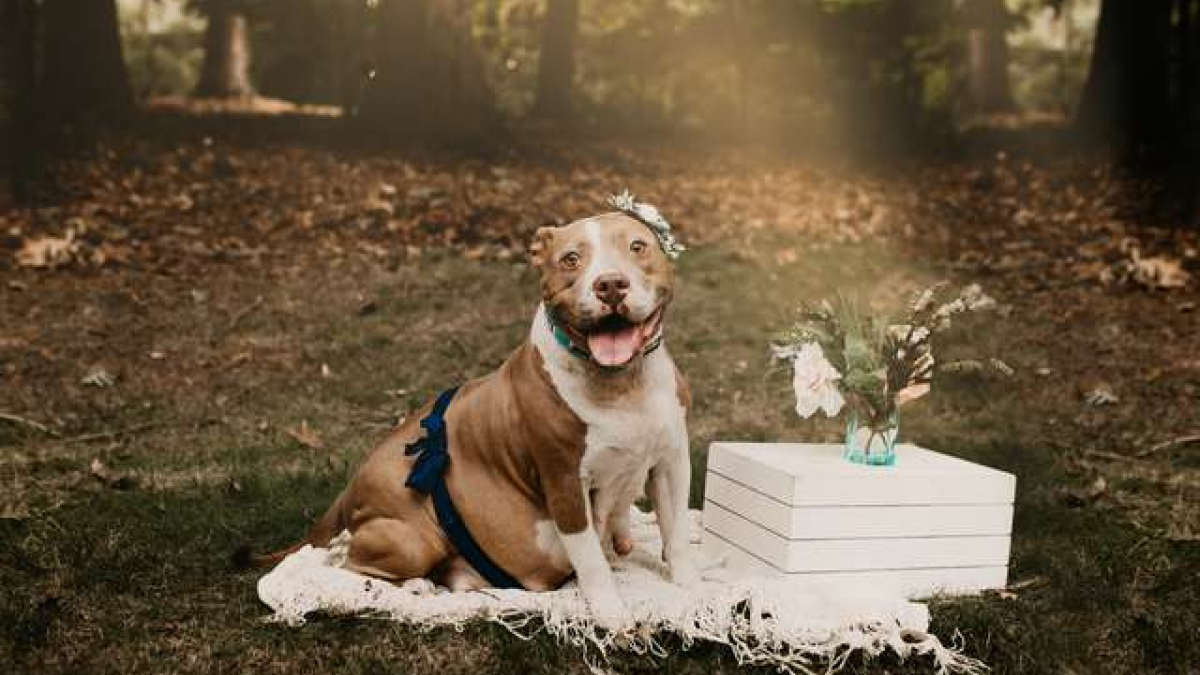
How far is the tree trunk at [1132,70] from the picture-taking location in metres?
8.42

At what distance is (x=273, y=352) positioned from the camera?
6402 millimetres

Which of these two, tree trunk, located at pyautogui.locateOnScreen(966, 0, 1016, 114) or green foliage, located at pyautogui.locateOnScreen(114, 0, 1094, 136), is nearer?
green foliage, located at pyautogui.locateOnScreen(114, 0, 1094, 136)

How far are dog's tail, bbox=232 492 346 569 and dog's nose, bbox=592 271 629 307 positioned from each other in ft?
3.41

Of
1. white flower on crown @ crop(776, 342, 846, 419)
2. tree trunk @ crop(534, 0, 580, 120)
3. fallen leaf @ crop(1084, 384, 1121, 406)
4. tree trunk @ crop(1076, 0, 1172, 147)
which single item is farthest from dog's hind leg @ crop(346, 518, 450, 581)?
tree trunk @ crop(1076, 0, 1172, 147)

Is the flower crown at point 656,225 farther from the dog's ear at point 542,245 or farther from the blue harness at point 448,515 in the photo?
the blue harness at point 448,515

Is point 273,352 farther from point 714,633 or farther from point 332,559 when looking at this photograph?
point 714,633

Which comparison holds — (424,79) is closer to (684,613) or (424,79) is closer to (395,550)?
(395,550)

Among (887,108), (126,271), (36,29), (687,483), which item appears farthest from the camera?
(887,108)

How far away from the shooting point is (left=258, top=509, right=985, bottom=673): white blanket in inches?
116

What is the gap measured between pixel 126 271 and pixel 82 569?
4064 mm

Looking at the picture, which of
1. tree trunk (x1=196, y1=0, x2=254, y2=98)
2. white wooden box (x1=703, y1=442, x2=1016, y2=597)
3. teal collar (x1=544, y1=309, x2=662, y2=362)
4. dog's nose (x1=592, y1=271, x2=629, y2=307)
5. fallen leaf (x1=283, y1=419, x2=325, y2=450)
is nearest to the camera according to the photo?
dog's nose (x1=592, y1=271, x2=629, y2=307)

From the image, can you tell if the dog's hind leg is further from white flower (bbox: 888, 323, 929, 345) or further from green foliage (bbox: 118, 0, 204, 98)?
green foliage (bbox: 118, 0, 204, 98)

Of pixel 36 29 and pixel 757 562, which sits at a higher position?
pixel 36 29

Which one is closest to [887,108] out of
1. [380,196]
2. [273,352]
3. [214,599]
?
[380,196]
